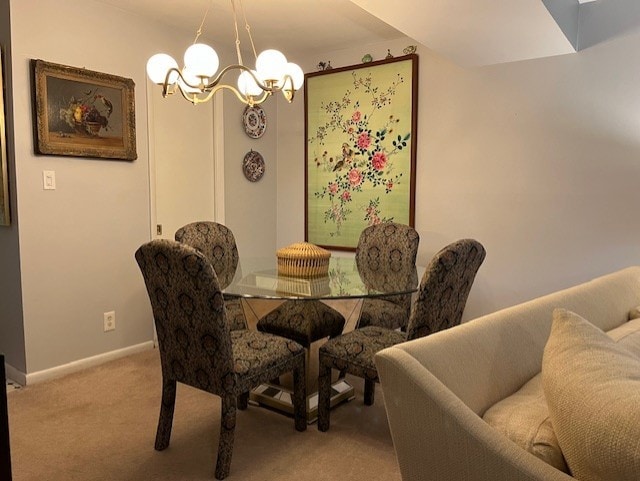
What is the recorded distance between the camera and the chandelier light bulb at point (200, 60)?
6.79ft

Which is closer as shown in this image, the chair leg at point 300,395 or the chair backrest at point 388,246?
the chair leg at point 300,395

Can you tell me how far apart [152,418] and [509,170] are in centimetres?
260

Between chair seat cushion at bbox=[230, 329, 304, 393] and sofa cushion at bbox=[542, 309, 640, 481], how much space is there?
1227mm

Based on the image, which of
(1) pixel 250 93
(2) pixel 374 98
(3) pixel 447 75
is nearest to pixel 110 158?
(1) pixel 250 93

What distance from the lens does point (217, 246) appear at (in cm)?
315

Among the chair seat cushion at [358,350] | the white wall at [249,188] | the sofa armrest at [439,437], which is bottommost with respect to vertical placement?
the chair seat cushion at [358,350]

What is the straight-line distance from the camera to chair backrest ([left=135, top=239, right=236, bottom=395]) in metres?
1.78

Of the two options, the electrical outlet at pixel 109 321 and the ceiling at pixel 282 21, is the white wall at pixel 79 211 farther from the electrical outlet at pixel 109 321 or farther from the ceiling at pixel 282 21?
the ceiling at pixel 282 21

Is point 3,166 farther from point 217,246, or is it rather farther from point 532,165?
point 532,165

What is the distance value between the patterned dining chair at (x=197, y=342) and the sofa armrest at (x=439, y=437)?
947 millimetres

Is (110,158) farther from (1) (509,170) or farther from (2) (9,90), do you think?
(1) (509,170)

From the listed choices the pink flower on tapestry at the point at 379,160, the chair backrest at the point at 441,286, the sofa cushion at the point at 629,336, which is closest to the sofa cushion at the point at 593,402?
the sofa cushion at the point at 629,336

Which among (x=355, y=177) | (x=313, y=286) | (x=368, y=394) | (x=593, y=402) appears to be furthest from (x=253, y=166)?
(x=593, y=402)

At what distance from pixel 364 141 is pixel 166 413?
8.22 feet
